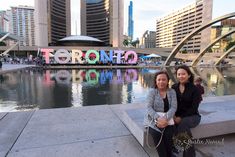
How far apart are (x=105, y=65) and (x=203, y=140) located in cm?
3262

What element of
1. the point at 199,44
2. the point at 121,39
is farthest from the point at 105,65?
the point at 199,44

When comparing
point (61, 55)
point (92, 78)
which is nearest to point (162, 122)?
point (92, 78)

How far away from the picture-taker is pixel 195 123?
3021 mm

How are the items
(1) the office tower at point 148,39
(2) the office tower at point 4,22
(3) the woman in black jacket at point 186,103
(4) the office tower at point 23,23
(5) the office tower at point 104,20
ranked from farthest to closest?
(1) the office tower at point 148,39, (4) the office tower at point 23,23, (2) the office tower at point 4,22, (5) the office tower at point 104,20, (3) the woman in black jacket at point 186,103

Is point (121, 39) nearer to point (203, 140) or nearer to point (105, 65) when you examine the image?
point (105, 65)

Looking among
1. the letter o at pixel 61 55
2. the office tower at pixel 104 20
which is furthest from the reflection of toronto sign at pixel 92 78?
the office tower at pixel 104 20

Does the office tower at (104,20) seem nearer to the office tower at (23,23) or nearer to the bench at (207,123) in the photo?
the office tower at (23,23)

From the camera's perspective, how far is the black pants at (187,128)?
9.03 ft

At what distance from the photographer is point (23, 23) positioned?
132875 mm

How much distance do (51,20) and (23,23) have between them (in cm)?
3728

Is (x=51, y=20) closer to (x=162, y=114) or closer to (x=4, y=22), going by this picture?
(x=4, y=22)

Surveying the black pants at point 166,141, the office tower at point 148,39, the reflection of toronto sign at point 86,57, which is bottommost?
the black pants at point 166,141

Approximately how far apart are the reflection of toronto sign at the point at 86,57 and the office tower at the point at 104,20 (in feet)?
243

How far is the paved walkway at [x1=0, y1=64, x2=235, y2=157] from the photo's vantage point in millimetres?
3203
